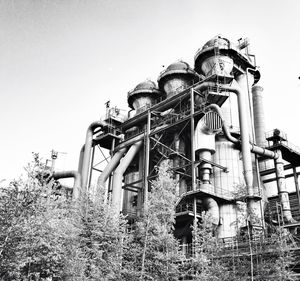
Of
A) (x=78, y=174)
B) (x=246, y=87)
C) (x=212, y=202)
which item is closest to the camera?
(x=212, y=202)

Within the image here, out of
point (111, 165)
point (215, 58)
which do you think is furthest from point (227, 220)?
point (215, 58)

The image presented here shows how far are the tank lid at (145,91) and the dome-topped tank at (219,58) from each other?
6.89m

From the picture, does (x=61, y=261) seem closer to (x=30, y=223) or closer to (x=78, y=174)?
(x=30, y=223)

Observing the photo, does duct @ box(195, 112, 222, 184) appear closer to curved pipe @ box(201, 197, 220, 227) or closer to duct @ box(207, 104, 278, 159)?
duct @ box(207, 104, 278, 159)

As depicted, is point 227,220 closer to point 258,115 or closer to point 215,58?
point 258,115

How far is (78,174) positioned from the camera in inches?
1703

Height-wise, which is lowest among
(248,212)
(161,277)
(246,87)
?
(161,277)

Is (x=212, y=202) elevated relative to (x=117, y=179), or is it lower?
lower

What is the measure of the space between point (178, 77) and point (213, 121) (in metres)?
9.90

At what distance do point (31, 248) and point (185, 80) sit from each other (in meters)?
29.5

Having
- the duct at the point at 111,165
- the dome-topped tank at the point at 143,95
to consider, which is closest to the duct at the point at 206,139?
the duct at the point at 111,165

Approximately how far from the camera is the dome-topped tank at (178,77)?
4028cm

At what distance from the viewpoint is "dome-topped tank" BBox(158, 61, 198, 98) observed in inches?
1586


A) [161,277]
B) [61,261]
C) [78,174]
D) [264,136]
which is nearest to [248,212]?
[161,277]
